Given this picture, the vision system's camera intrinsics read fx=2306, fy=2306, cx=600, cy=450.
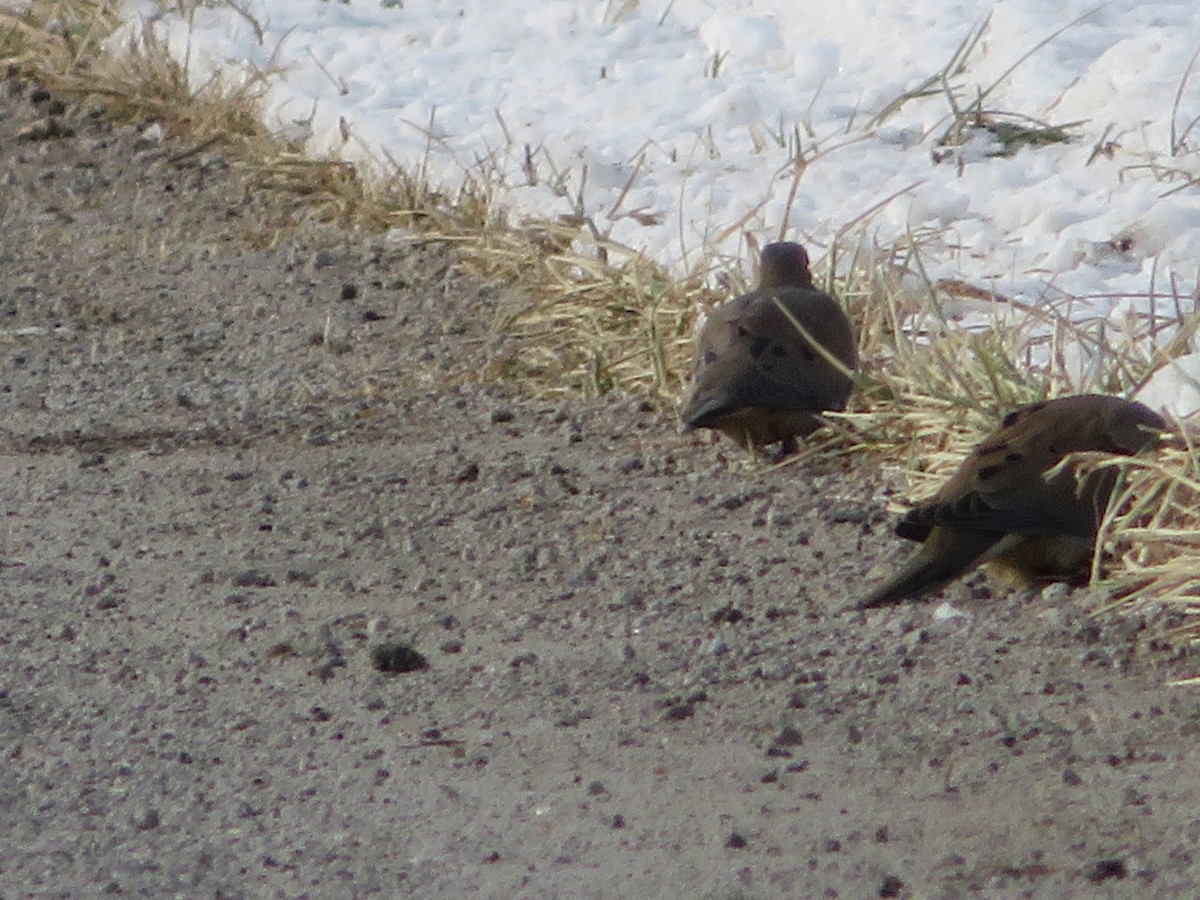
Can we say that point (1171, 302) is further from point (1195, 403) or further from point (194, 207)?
point (194, 207)

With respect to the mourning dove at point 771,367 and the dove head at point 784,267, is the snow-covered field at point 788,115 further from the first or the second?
the mourning dove at point 771,367

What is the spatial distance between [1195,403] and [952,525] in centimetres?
78

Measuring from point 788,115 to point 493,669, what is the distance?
4.15 metres

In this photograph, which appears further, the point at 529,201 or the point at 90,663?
the point at 529,201

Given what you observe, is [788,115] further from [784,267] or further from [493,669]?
[493,669]

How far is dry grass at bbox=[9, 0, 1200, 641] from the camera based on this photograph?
16.0 ft

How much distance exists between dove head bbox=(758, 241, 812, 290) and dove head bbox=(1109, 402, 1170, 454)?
1469mm

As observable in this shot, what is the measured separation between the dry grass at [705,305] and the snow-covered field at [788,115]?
0.30 ft

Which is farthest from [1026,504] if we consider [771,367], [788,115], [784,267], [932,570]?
[788,115]

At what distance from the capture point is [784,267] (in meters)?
6.30

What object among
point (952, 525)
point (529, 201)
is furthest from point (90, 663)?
point (529, 201)

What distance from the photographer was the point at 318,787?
391 cm

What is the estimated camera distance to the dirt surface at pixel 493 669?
3590 mm

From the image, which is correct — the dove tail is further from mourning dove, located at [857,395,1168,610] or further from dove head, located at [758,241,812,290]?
dove head, located at [758,241,812,290]
